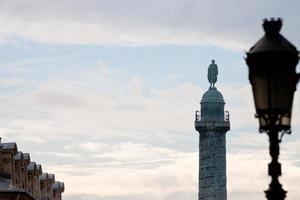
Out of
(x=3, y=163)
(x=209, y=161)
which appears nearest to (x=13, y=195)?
(x=3, y=163)

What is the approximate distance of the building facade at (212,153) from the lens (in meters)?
126

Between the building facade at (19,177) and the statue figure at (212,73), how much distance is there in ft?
184

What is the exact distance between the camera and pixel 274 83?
1339 centimetres

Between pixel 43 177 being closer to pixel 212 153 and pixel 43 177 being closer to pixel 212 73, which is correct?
pixel 212 153

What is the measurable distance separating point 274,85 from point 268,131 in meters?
0.70

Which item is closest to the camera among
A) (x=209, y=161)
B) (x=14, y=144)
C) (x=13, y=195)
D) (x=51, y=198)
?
(x=13, y=195)

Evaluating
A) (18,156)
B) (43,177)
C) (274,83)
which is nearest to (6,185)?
(18,156)

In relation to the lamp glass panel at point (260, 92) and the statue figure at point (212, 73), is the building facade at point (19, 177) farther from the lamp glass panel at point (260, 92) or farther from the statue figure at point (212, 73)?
the statue figure at point (212, 73)

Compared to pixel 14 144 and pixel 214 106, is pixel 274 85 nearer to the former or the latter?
pixel 14 144

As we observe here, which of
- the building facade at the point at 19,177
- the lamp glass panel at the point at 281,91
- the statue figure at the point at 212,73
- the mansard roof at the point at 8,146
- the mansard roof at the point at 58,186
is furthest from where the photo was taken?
the statue figure at the point at 212,73

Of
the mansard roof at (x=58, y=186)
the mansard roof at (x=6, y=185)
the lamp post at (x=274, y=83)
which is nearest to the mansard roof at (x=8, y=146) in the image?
the mansard roof at (x=6, y=185)

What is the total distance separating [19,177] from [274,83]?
56605 mm

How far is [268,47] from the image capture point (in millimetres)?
13570

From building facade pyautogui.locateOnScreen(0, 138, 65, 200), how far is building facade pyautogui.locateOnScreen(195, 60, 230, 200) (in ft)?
145
